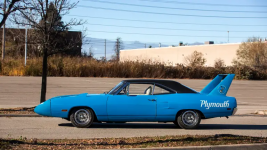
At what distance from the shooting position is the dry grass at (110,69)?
107 ft

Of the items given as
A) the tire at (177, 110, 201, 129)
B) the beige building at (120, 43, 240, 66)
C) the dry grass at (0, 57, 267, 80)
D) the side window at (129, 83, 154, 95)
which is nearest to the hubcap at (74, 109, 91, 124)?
the side window at (129, 83, 154, 95)

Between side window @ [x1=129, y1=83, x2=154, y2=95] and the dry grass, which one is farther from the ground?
the dry grass

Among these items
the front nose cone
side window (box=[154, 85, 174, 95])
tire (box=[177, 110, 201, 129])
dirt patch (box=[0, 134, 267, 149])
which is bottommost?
dirt patch (box=[0, 134, 267, 149])

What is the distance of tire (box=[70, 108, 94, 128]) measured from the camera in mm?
9828

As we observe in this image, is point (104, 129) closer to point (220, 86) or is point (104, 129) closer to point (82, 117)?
point (82, 117)

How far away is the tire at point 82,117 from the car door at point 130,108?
52 cm

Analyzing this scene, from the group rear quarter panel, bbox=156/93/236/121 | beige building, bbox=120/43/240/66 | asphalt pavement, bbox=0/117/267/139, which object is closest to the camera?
asphalt pavement, bbox=0/117/267/139

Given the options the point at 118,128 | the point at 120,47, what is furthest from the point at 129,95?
the point at 120,47

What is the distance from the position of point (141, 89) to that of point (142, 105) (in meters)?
0.54

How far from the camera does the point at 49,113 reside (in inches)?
384

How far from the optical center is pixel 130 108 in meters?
9.78

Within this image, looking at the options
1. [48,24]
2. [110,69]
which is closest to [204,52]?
[110,69]

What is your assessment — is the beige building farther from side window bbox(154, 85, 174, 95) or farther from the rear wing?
side window bbox(154, 85, 174, 95)

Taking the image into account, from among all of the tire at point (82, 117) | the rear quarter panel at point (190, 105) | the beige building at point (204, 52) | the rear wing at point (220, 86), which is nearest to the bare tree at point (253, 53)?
the beige building at point (204, 52)
